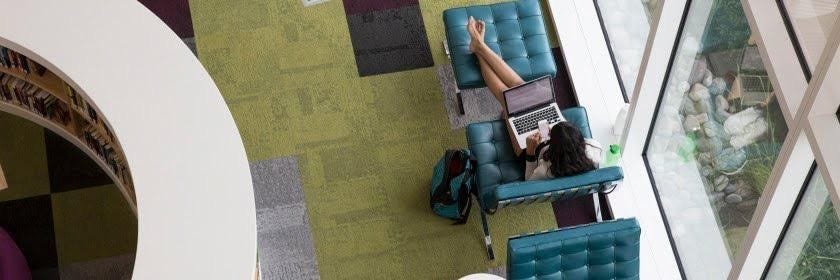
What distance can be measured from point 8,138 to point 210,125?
2.02 meters

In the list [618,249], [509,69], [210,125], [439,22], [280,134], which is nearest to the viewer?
[210,125]

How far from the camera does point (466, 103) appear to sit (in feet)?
20.7

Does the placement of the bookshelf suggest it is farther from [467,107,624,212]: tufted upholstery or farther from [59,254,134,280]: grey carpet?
[467,107,624,212]: tufted upholstery

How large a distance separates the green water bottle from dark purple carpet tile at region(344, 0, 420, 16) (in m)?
1.48

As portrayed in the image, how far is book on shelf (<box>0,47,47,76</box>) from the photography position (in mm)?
5301

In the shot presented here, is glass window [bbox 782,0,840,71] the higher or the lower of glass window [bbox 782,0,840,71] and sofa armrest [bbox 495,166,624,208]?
the higher

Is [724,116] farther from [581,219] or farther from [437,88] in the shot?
[437,88]

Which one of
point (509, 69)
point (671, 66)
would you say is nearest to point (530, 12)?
point (509, 69)

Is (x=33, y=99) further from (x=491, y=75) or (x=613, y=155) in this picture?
(x=613, y=155)

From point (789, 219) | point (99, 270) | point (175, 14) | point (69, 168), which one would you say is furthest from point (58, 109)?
point (789, 219)

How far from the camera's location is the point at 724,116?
475 cm

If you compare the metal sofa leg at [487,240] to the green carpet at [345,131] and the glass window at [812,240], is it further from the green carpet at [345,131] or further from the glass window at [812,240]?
the glass window at [812,240]

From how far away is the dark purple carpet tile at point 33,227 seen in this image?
18.8ft

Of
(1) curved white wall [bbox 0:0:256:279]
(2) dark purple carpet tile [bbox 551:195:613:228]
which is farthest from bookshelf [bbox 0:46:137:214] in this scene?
(2) dark purple carpet tile [bbox 551:195:613:228]
